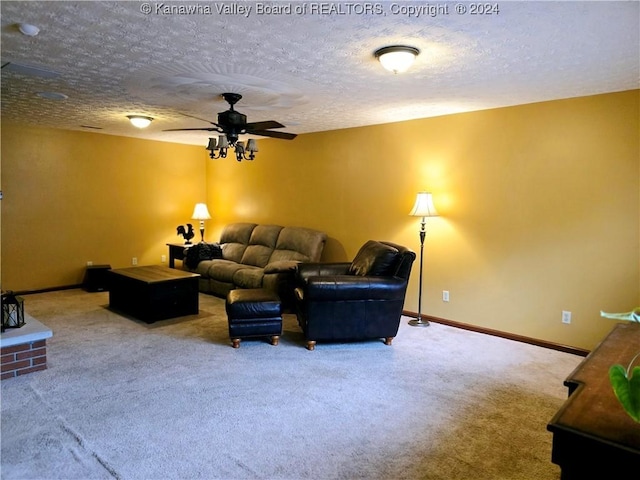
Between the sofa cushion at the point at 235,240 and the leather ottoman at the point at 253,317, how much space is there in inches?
99.3

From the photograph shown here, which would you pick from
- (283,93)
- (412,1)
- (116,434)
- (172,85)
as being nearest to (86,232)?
(172,85)

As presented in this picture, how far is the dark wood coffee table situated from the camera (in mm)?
4637

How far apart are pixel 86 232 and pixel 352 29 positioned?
5653mm

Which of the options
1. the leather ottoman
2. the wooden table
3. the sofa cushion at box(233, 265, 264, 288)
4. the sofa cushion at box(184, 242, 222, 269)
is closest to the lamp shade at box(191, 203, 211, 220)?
the sofa cushion at box(184, 242, 222, 269)

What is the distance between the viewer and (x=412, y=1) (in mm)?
2037

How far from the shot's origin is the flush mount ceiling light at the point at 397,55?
2.61 metres

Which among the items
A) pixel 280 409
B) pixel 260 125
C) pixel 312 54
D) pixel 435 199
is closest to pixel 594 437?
pixel 280 409

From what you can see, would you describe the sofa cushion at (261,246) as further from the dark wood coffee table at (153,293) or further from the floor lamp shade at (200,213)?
the dark wood coffee table at (153,293)

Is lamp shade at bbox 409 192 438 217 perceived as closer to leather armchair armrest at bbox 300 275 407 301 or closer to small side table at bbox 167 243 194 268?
leather armchair armrest at bbox 300 275 407 301

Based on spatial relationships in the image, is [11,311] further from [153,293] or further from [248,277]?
[248,277]

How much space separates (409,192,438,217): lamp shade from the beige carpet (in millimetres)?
1297

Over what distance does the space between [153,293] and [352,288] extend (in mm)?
2278

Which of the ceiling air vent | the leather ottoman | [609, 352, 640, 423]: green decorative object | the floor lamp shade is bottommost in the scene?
the leather ottoman

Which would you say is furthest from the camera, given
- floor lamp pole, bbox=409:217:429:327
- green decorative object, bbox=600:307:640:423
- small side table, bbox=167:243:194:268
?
small side table, bbox=167:243:194:268
